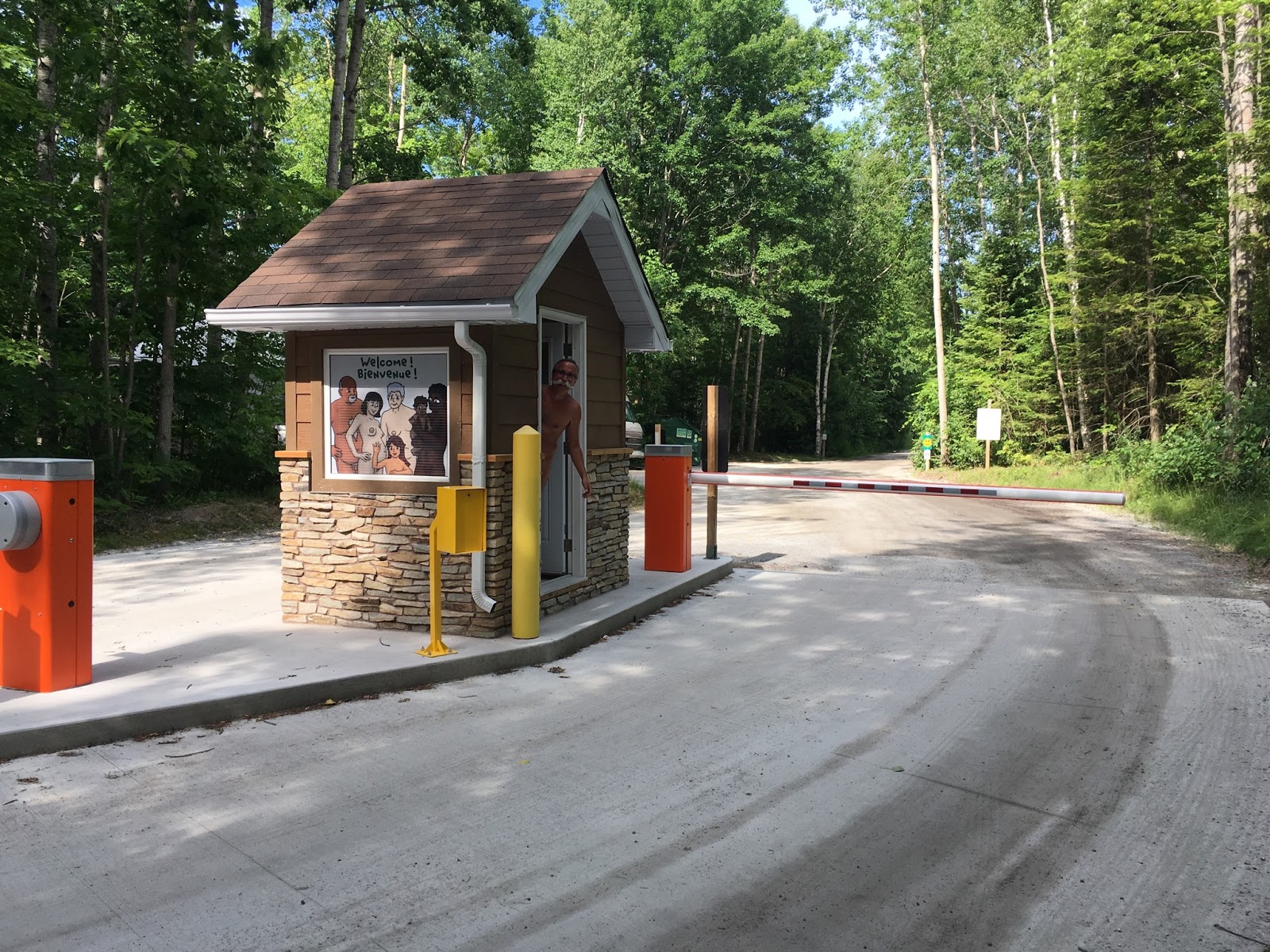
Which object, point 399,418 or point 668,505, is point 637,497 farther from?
point 399,418

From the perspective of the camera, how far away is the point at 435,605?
6512 millimetres

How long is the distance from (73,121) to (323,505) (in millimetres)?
9406

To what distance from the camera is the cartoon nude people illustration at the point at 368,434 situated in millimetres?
7258

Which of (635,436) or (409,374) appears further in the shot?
(635,436)

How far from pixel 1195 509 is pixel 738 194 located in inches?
950

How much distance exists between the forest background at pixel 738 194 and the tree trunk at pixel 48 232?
0.19ft

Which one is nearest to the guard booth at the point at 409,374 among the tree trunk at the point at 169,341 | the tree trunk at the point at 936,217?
the tree trunk at the point at 169,341

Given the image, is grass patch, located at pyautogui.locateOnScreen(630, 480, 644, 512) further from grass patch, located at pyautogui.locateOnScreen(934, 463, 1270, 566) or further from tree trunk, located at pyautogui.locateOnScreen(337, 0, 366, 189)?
grass patch, located at pyautogui.locateOnScreen(934, 463, 1270, 566)

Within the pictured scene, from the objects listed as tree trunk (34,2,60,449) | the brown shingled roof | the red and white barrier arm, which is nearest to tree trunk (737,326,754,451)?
tree trunk (34,2,60,449)

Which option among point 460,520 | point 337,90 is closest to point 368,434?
point 460,520

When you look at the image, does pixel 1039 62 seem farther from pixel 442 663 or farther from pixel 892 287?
pixel 442 663

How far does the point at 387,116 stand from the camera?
36.5m

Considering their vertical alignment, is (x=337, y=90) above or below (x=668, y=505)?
above

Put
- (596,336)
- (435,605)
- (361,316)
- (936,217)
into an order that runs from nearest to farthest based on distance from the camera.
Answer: (435,605) → (361,316) → (596,336) → (936,217)
